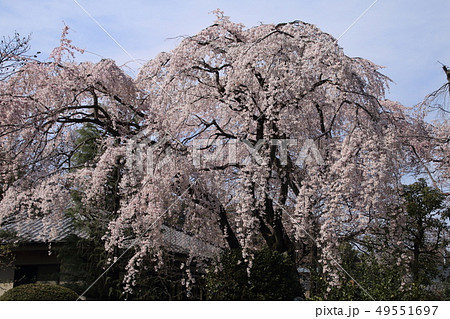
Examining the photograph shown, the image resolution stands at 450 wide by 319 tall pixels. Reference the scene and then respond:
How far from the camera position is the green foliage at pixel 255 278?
23.8ft

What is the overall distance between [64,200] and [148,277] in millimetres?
2838

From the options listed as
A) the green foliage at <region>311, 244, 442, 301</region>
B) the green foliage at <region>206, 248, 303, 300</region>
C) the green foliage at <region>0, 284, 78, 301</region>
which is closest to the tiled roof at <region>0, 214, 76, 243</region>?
the green foliage at <region>0, 284, 78, 301</region>

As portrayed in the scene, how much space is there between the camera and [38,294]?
7191 millimetres

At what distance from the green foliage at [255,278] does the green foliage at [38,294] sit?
2323 mm

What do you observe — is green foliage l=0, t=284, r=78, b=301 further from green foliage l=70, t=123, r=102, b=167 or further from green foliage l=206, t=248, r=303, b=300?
green foliage l=70, t=123, r=102, b=167

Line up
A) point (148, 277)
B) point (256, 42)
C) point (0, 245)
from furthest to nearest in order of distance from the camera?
point (0, 245)
point (148, 277)
point (256, 42)

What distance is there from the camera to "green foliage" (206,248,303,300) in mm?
7266

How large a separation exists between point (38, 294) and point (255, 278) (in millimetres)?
3425

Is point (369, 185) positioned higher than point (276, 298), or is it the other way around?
point (369, 185)

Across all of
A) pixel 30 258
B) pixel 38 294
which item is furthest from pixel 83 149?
pixel 38 294

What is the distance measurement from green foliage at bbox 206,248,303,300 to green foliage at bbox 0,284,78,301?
232 cm

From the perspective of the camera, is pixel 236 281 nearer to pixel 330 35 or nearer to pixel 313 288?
pixel 313 288
